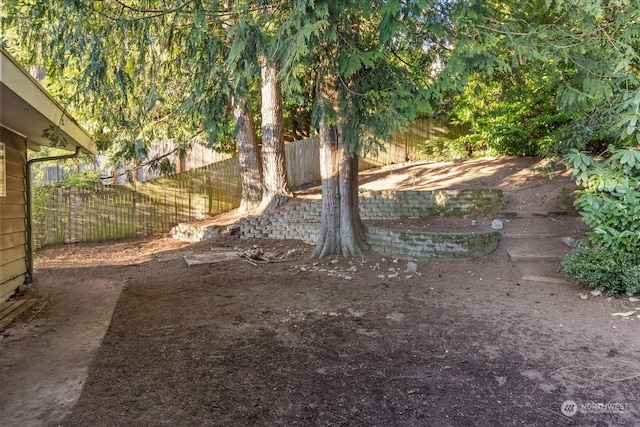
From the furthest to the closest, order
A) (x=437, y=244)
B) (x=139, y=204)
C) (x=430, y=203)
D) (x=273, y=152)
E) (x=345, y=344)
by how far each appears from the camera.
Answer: (x=139, y=204) → (x=273, y=152) → (x=430, y=203) → (x=437, y=244) → (x=345, y=344)

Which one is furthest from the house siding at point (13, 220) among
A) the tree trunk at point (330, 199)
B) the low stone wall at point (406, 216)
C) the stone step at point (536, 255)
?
the stone step at point (536, 255)

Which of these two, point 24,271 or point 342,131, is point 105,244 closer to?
point 24,271

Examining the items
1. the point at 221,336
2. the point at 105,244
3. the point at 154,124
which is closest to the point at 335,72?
the point at 221,336

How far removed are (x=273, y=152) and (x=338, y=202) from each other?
3641mm

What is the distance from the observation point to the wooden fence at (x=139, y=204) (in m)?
10.1

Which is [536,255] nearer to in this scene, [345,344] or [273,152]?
[345,344]

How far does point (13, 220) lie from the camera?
18.5ft

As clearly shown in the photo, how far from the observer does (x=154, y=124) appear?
998 centimetres

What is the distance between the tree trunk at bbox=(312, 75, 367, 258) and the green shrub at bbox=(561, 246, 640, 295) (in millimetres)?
3378

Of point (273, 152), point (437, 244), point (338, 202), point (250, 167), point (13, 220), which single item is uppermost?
point (273, 152)

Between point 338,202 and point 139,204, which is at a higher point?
point 139,204

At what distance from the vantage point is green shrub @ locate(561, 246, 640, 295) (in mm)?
4707

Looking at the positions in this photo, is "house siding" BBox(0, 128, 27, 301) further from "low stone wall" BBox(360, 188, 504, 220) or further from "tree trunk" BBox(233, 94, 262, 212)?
"low stone wall" BBox(360, 188, 504, 220)

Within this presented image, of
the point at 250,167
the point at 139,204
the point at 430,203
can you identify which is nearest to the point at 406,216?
the point at 430,203
